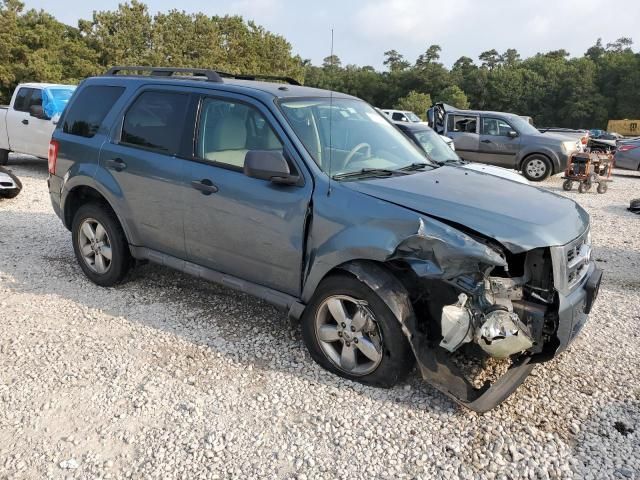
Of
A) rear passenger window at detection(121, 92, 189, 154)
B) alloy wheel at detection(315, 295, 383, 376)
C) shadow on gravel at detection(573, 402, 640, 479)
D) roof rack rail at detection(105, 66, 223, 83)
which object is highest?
roof rack rail at detection(105, 66, 223, 83)

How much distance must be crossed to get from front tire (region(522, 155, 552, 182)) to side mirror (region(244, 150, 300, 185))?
1255 centimetres

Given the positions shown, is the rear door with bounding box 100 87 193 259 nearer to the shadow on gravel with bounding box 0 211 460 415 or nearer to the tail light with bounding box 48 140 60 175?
the shadow on gravel with bounding box 0 211 460 415

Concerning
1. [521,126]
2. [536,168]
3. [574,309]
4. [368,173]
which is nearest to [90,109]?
[368,173]

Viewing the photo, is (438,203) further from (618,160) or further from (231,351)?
(618,160)

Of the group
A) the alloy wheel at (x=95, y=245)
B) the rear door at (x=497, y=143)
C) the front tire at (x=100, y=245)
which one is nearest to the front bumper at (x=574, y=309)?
the front tire at (x=100, y=245)

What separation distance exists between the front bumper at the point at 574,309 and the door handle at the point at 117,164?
11.7 ft

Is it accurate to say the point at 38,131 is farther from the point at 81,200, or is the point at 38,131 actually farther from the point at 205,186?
the point at 205,186

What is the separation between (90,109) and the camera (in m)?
5.02

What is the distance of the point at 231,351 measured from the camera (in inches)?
155

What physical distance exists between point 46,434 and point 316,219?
2.00 m

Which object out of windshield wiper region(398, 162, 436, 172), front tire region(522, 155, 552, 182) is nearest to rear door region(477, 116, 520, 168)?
front tire region(522, 155, 552, 182)

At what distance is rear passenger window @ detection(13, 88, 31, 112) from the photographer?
439 inches

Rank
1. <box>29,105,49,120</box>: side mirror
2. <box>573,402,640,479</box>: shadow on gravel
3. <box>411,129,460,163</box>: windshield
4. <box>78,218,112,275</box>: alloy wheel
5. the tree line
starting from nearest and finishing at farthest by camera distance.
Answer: <box>573,402,640,479</box>: shadow on gravel
<box>78,218,112,275</box>: alloy wheel
<box>411,129,460,163</box>: windshield
<box>29,105,49,120</box>: side mirror
the tree line

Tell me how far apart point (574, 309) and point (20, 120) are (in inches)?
449
